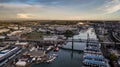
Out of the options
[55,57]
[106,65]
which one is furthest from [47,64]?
[106,65]

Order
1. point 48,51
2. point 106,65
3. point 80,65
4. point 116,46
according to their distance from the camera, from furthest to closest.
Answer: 1. point 116,46
2. point 48,51
3. point 80,65
4. point 106,65

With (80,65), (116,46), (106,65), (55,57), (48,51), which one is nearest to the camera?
(106,65)

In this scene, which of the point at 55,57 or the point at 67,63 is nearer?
the point at 67,63

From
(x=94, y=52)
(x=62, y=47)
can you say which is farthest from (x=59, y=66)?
(x=62, y=47)

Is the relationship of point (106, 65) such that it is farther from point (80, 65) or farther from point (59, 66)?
point (59, 66)

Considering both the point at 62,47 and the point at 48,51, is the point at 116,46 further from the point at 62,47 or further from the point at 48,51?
the point at 48,51

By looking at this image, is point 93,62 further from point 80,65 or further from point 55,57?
point 55,57

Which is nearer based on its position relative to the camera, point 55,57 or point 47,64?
point 47,64

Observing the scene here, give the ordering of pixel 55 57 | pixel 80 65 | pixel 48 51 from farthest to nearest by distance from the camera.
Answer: pixel 48 51, pixel 55 57, pixel 80 65

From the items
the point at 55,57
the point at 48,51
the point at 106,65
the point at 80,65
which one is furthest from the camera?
the point at 48,51
